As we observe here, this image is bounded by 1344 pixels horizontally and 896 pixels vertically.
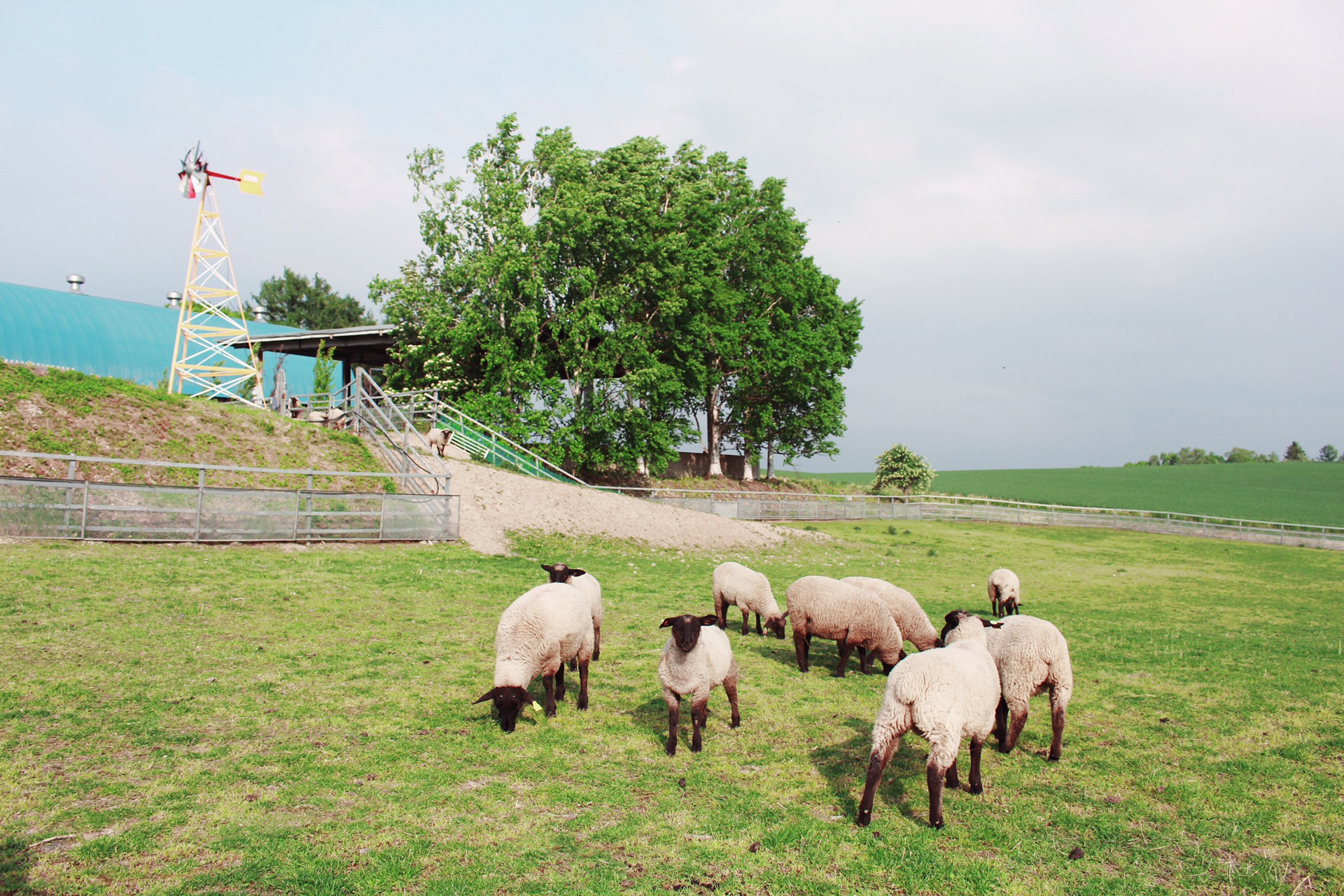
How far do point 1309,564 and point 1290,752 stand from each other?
30136mm

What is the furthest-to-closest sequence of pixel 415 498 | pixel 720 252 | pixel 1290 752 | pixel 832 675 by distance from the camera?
pixel 720 252
pixel 415 498
pixel 832 675
pixel 1290 752

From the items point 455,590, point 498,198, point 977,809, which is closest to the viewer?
point 977,809

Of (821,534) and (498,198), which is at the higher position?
(498,198)

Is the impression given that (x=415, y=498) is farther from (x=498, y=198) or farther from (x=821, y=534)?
(x=498, y=198)

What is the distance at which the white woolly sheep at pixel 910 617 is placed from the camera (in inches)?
377

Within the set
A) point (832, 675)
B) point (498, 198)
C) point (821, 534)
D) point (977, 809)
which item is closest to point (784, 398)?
point (821, 534)

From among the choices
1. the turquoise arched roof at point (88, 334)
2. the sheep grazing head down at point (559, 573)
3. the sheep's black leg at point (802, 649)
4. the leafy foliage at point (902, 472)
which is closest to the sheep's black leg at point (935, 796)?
the sheep's black leg at point (802, 649)

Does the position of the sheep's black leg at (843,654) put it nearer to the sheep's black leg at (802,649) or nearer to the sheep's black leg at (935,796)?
the sheep's black leg at (802,649)

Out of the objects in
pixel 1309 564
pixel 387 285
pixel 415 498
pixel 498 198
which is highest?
pixel 498 198

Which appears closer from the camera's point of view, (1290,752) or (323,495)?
(1290,752)

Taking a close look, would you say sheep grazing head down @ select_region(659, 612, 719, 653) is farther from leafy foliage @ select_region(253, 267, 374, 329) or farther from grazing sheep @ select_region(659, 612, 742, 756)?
leafy foliage @ select_region(253, 267, 374, 329)

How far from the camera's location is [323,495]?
16875mm

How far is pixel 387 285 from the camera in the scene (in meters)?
33.4

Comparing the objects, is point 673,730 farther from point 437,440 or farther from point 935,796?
point 437,440
